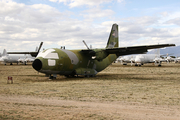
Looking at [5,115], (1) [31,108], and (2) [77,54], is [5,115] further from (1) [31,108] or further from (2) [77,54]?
(2) [77,54]

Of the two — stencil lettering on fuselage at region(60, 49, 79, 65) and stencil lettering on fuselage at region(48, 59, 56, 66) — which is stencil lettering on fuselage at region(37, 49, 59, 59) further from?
stencil lettering on fuselage at region(60, 49, 79, 65)

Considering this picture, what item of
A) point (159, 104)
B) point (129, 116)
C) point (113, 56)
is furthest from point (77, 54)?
point (129, 116)

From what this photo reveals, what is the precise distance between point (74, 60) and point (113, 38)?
338 inches

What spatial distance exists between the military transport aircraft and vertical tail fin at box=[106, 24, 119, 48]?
7.30 feet

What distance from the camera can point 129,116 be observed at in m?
6.71

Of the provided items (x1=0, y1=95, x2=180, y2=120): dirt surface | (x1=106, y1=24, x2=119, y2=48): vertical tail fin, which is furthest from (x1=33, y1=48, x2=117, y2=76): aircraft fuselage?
(x1=0, y1=95, x2=180, y2=120): dirt surface

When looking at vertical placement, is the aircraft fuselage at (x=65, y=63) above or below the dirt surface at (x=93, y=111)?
above

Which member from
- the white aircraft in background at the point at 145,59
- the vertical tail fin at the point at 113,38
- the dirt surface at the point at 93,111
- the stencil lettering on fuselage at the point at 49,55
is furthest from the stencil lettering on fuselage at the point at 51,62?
the white aircraft in background at the point at 145,59

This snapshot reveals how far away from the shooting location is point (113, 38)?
1064 inches

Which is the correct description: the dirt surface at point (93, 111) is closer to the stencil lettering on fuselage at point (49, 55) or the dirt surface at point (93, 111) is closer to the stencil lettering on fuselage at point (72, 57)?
the stencil lettering on fuselage at point (49, 55)

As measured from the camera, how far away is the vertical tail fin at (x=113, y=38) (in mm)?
26719

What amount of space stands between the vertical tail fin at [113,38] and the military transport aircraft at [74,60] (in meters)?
2.23

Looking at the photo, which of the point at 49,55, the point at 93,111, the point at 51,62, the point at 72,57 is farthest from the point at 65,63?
the point at 93,111

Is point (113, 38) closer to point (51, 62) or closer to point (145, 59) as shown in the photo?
point (51, 62)
